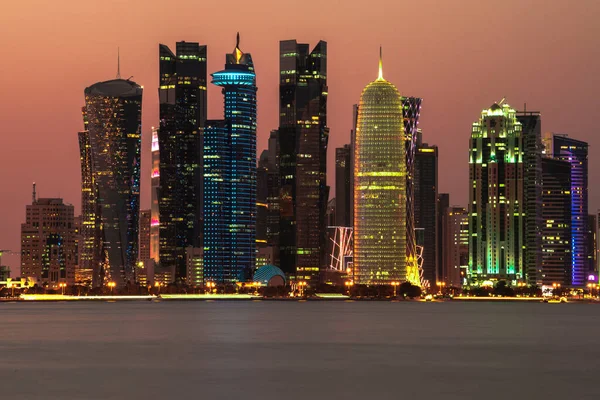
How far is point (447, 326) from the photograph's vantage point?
186 metres

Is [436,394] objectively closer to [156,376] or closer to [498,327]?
[156,376]

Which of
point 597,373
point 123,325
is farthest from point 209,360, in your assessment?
point 123,325

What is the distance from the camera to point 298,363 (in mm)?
110625

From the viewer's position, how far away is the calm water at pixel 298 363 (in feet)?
285

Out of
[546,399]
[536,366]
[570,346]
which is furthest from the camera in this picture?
[570,346]

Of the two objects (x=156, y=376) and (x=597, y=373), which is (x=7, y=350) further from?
(x=597, y=373)

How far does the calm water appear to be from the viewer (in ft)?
285

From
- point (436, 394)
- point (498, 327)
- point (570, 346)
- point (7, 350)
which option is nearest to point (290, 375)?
point (436, 394)

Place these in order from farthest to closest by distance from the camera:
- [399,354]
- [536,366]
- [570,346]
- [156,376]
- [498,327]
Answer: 1. [498,327]
2. [570,346]
3. [399,354]
4. [536,366]
5. [156,376]

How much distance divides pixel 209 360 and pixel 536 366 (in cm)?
2974

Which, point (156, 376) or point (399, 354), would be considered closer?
point (156, 376)

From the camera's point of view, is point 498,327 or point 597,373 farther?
point 498,327

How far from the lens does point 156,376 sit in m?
96.5

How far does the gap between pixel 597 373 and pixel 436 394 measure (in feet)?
71.6
